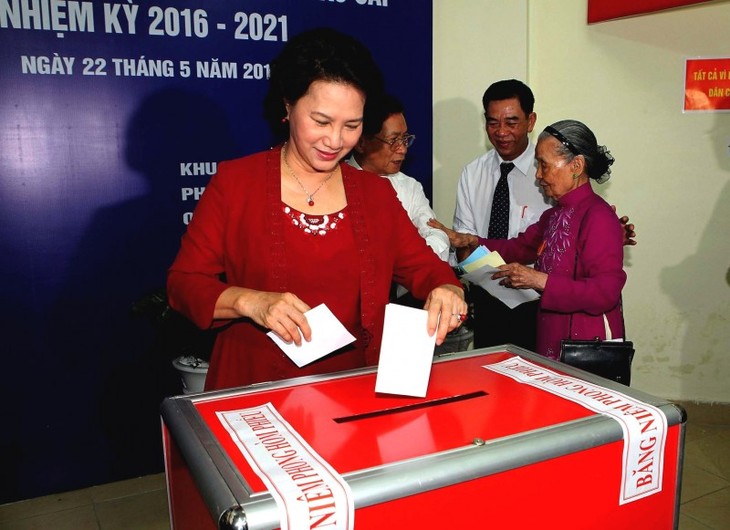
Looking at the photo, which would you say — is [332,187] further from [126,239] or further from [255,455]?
[126,239]

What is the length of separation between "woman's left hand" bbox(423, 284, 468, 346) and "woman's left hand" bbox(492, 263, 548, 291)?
87 cm

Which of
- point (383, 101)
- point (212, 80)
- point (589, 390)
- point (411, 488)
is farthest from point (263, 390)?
point (212, 80)

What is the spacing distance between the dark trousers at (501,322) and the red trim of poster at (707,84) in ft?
5.32

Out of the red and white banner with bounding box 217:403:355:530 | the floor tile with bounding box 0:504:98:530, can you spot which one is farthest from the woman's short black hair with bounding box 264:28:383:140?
the floor tile with bounding box 0:504:98:530

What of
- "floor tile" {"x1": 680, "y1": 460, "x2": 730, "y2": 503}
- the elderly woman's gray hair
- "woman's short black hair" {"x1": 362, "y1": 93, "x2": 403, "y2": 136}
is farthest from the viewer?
"floor tile" {"x1": 680, "y1": 460, "x2": 730, "y2": 503}

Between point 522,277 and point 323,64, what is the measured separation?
3.81 feet

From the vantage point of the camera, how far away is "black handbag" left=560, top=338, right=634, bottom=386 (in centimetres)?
213

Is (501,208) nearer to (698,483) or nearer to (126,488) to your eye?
(698,483)

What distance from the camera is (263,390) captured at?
4.65 ft

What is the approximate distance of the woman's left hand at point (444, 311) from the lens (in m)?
1.40

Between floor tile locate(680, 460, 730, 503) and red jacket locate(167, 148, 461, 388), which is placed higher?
red jacket locate(167, 148, 461, 388)

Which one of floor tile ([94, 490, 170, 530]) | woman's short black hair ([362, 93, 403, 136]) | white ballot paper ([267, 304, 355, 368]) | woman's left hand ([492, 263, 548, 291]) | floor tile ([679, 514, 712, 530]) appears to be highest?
woman's short black hair ([362, 93, 403, 136])

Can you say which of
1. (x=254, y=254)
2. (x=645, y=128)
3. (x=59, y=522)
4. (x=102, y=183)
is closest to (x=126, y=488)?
(x=59, y=522)

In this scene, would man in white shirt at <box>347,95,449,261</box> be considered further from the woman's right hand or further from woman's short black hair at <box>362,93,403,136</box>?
the woman's right hand
